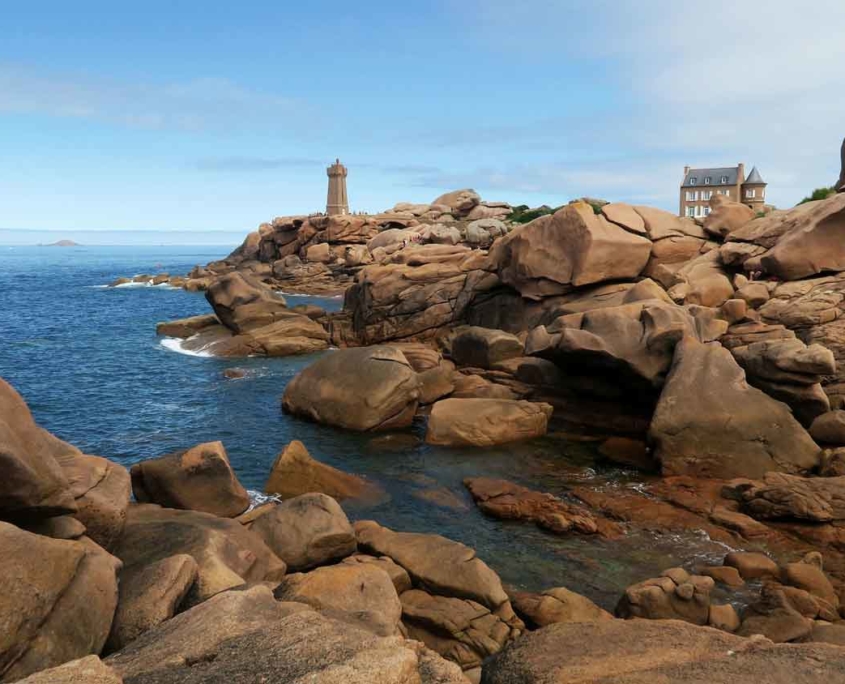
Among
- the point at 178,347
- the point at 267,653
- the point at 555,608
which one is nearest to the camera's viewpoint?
the point at 267,653

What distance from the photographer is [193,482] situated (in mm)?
14625

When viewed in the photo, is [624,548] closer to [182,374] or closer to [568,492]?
[568,492]

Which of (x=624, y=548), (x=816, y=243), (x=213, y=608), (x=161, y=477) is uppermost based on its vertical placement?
(x=816, y=243)

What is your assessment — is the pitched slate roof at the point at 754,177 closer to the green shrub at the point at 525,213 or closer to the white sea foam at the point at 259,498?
the green shrub at the point at 525,213

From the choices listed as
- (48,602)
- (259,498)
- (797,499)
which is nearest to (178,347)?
(259,498)

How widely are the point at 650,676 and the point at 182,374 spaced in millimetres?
30844

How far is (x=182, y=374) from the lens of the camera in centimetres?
3394

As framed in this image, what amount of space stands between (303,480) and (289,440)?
17.2ft

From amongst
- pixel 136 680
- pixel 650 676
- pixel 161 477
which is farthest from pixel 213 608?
pixel 161 477

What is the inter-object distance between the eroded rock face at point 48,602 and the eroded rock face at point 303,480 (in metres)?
9.69

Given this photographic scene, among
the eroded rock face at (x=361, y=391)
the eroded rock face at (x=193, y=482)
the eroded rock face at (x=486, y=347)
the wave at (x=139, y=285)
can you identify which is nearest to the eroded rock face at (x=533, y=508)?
the eroded rock face at (x=361, y=391)

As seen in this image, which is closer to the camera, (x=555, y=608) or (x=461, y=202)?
(x=555, y=608)

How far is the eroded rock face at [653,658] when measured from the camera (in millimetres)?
6660

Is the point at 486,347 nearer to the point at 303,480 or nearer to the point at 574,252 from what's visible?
the point at 574,252
